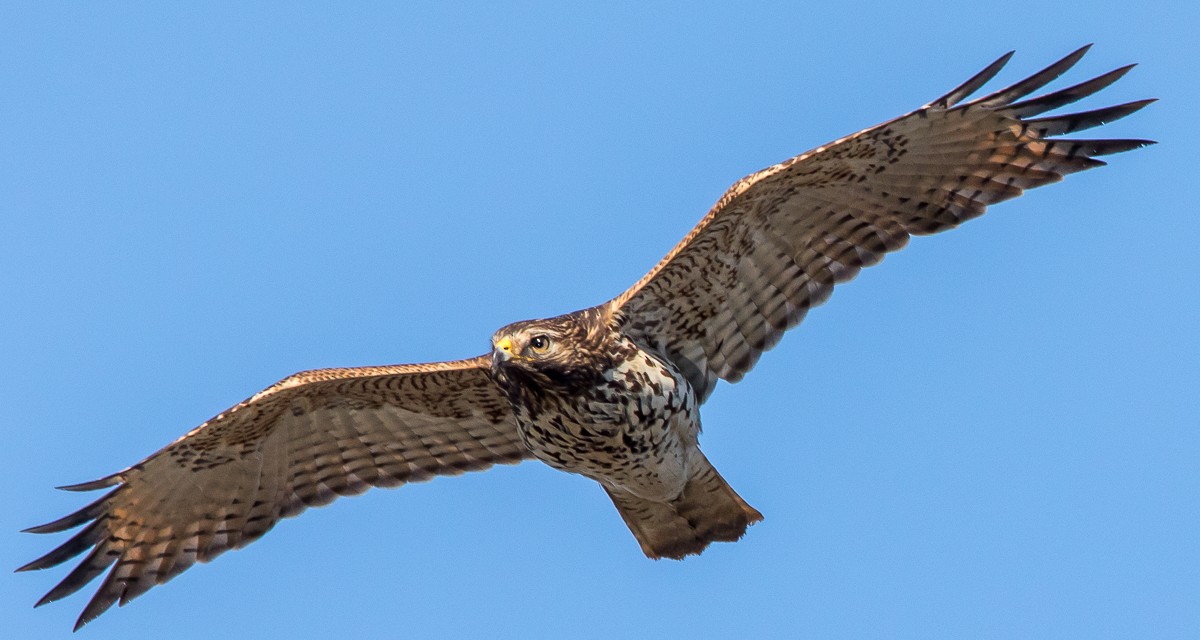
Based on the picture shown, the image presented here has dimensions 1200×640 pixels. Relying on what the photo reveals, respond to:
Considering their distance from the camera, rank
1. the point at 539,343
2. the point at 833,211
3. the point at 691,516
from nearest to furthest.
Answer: the point at 539,343 < the point at 833,211 < the point at 691,516

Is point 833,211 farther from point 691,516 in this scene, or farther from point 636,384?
point 691,516

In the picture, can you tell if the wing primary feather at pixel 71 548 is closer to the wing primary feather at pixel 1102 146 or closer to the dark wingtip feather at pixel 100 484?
the dark wingtip feather at pixel 100 484

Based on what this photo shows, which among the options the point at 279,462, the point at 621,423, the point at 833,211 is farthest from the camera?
the point at 279,462

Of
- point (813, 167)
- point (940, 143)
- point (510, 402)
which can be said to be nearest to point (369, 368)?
point (510, 402)

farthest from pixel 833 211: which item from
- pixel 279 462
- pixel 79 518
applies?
pixel 79 518

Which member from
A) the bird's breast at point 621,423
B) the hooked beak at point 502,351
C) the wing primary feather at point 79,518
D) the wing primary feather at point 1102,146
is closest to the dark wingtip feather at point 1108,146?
the wing primary feather at point 1102,146

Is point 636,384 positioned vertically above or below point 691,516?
above

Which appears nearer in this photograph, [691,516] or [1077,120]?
[1077,120]
